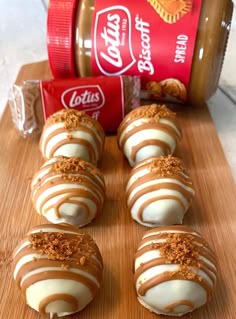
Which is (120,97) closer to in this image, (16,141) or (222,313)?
(16,141)

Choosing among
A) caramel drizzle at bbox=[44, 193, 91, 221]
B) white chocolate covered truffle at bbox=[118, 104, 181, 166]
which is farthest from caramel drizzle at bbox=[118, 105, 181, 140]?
caramel drizzle at bbox=[44, 193, 91, 221]

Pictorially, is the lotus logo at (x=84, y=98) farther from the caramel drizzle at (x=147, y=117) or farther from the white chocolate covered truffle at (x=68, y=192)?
the white chocolate covered truffle at (x=68, y=192)

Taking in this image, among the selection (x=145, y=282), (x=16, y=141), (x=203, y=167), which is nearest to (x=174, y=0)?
(x=203, y=167)

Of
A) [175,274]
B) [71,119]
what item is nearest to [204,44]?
[71,119]

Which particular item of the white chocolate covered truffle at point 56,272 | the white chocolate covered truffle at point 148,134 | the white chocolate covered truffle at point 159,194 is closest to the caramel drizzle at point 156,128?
the white chocolate covered truffle at point 148,134

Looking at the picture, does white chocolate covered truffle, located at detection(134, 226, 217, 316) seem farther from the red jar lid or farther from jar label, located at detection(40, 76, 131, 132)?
the red jar lid

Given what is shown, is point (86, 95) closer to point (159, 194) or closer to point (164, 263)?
point (159, 194)
